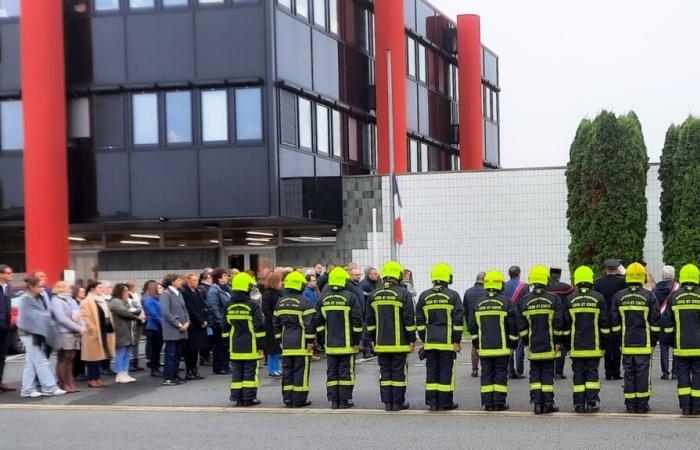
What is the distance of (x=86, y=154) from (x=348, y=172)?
773 cm

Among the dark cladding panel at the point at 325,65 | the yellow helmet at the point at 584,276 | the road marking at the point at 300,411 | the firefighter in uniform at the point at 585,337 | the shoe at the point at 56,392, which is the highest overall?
the dark cladding panel at the point at 325,65

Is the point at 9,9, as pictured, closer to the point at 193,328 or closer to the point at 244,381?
the point at 193,328

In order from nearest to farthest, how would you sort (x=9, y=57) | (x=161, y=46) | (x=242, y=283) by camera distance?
(x=242, y=283), (x=161, y=46), (x=9, y=57)

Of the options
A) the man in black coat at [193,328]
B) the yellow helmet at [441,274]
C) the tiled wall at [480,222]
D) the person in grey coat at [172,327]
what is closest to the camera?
the yellow helmet at [441,274]

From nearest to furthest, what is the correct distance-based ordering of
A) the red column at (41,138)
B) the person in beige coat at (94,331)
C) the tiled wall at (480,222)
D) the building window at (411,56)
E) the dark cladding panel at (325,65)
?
the person in beige coat at (94,331), the red column at (41,138), the tiled wall at (480,222), the dark cladding panel at (325,65), the building window at (411,56)

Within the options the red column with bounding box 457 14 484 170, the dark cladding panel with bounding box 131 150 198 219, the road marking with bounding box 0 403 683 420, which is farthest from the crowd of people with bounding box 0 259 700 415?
the red column with bounding box 457 14 484 170

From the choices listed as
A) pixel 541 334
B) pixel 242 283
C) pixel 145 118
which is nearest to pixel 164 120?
pixel 145 118

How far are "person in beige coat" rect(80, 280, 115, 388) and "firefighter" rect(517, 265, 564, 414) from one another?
23.6 feet

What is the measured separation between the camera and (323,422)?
12492 mm

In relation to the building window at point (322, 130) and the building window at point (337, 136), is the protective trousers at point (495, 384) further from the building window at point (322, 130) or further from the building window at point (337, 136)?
the building window at point (337, 136)

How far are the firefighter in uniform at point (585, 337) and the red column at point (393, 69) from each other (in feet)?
59.4

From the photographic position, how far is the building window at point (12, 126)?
26.6 metres

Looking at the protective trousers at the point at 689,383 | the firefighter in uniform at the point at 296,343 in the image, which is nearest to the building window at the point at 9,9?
the firefighter in uniform at the point at 296,343

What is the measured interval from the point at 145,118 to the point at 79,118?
Answer: 191cm
